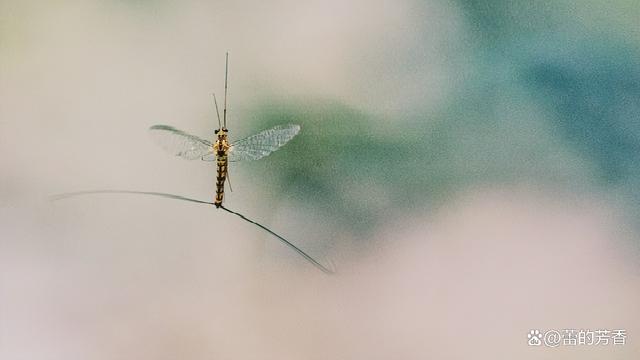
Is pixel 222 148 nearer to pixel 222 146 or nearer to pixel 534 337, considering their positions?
pixel 222 146

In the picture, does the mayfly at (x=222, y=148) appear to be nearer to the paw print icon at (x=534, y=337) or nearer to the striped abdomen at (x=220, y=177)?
the striped abdomen at (x=220, y=177)

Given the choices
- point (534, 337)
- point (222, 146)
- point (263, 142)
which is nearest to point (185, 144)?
point (222, 146)

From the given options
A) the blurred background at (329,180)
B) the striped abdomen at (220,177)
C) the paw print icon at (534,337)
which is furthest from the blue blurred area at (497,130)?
the paw print icon at (534,337)

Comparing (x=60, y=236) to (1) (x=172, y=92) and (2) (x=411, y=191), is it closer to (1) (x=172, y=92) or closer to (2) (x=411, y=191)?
(1) (x=172, y=92)

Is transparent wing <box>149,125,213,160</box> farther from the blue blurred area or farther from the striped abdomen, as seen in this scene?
the blue blurred area

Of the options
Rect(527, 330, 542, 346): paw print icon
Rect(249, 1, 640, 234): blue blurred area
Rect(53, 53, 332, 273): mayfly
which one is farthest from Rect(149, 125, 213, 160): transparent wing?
Rect(527, 330, 542, 346): paw print icon
